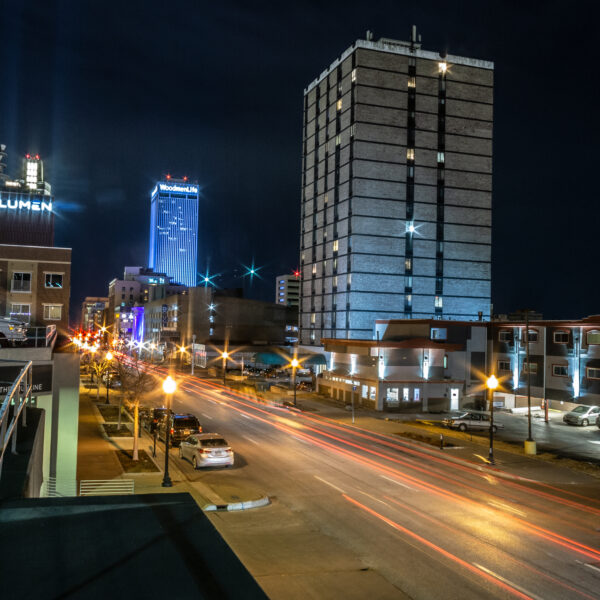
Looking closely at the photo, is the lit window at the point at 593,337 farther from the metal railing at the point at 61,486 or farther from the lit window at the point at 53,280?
the lit window at the point at 53,280

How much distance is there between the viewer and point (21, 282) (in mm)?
43000

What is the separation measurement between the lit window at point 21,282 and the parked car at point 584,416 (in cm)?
4405

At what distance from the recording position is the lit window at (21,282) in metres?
42.8

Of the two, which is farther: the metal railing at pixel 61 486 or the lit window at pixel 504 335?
the lit window at pixel 504 335

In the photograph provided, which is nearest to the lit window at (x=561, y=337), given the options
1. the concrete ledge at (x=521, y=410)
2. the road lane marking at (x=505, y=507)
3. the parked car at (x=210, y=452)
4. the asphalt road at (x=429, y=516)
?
the concrete ledge at (x=521, y=410)

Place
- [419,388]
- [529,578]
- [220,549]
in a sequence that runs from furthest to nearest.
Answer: [419,388] → [529,578] → [220,549]

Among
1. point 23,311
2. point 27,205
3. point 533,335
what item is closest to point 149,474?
point 23,311


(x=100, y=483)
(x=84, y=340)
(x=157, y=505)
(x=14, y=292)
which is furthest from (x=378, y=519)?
(x=84, y=340)

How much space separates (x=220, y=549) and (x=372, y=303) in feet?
243

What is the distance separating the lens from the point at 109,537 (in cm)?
566

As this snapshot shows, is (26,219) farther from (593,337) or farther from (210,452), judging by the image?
(593,337)

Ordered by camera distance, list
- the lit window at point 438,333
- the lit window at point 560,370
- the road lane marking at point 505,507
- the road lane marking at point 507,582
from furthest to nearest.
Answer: the lit window at point 438,333 < the lit window at point 560,370 < the road lane marking at point 505,507 < the road lane marking at point 507,582

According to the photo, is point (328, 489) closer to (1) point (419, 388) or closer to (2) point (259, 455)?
(2) point (259, 455)

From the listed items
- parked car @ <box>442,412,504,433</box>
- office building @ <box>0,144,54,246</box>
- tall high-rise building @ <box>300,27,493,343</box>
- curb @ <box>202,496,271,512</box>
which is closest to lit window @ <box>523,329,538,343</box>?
parked car @ <box>442,412,504,433</box>
